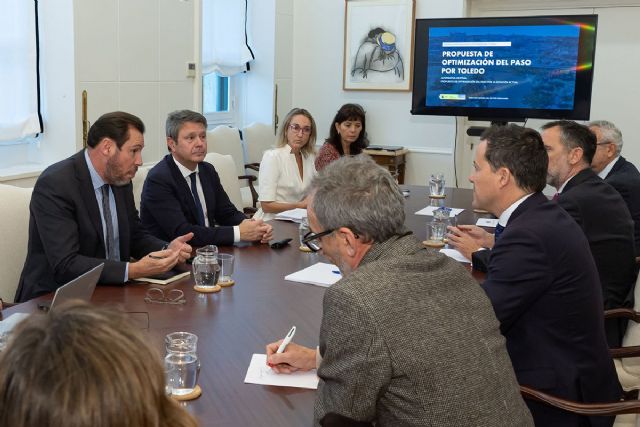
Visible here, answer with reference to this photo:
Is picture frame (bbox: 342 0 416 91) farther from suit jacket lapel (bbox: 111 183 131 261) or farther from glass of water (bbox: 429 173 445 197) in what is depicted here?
suit jacket lapel (bbox: 111 183 131 261)

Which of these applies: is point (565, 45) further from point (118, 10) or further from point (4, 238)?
point (4, 238)

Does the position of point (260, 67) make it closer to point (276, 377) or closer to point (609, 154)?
point (609, 154)

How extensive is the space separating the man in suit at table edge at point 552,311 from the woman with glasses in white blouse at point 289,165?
2.40 m

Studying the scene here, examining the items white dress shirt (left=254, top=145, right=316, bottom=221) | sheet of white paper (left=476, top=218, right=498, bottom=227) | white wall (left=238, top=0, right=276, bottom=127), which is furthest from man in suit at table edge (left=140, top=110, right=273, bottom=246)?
white wall (left=238, top=0, right=276, bottom=127)

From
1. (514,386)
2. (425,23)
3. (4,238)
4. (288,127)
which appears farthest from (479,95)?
(514,386)

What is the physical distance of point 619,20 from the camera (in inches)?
253

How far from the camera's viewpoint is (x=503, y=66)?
6.36 metres

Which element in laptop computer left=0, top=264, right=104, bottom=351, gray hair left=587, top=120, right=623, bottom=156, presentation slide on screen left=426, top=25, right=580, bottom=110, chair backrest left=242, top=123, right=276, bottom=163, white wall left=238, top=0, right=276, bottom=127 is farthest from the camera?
white wall left=238, top=0, right=276, bottom=127

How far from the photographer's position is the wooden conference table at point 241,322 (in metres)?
1.68

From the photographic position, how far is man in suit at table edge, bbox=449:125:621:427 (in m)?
2.15

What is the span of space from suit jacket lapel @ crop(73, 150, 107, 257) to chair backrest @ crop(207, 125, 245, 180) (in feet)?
10.1

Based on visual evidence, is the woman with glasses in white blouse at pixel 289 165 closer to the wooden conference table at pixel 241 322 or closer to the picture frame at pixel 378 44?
the wooden conference table at pixel 241 322

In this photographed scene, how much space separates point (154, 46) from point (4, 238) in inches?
118

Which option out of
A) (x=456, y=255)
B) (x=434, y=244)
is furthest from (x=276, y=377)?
(x=434, y=244)
